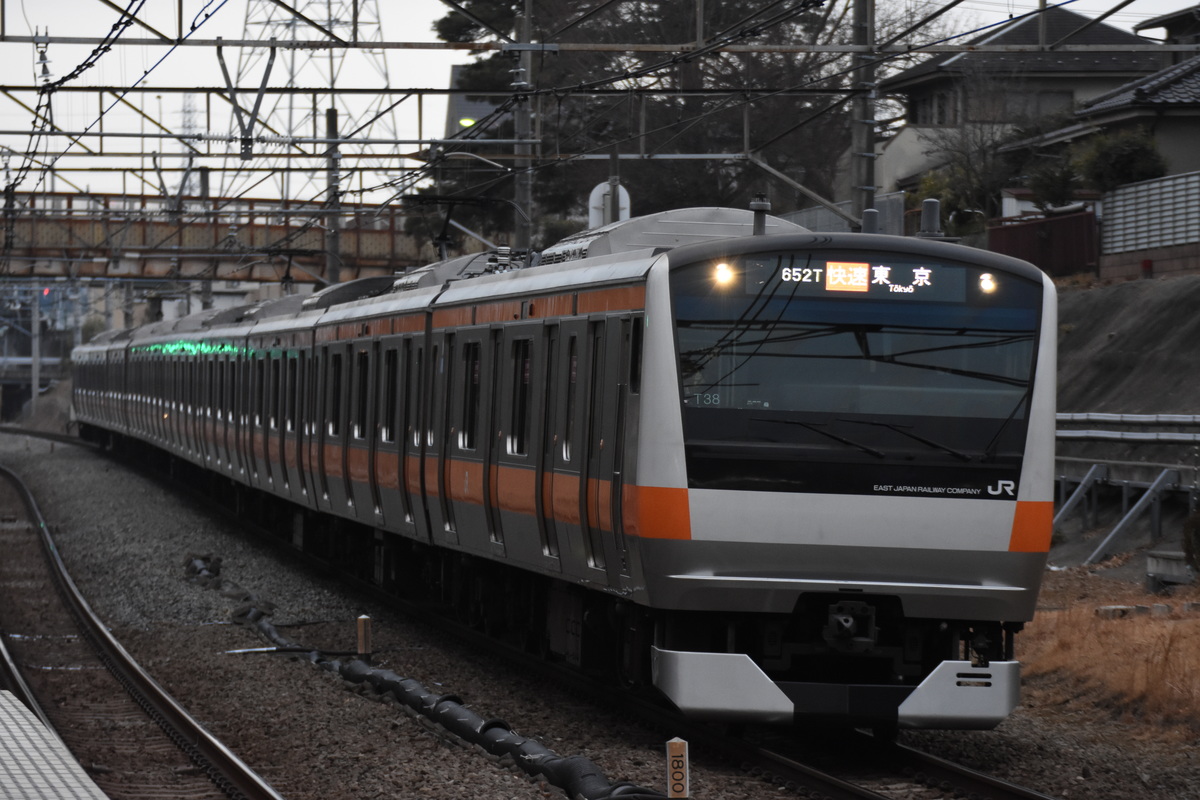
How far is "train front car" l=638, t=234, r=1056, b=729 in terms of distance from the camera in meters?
9.07

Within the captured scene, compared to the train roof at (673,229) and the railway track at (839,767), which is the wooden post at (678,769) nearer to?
the railway track at (839,767)

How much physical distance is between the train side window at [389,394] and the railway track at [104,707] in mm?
2959

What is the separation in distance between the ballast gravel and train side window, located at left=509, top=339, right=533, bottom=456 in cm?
171

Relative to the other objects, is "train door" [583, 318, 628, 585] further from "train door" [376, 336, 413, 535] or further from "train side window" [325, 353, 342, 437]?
"train side window" [325, 353, 342, 437]

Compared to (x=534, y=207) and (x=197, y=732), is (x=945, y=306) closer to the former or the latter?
(x=197, y=732)

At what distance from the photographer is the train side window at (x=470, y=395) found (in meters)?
13.0

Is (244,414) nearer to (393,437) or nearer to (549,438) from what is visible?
(393,437)

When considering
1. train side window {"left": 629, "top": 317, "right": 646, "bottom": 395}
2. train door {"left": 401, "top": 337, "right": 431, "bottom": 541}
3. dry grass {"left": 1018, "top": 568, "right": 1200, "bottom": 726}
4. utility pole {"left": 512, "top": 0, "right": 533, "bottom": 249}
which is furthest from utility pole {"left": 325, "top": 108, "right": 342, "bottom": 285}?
train side window {"left": 629, "top": 317, "right": 646, "bottom": 395}

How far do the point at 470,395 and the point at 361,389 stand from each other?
425 cm

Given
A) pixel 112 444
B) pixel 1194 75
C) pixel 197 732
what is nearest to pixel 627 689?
pixel 197 732

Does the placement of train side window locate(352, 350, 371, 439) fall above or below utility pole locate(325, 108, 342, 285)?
below

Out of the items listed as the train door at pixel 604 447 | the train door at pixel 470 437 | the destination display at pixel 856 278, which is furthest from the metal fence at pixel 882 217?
the destination display at pixel 856 278

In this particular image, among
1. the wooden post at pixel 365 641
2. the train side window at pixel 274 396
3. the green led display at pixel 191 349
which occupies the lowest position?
the wooden post at pixel 365 641

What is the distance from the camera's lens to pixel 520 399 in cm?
1193
